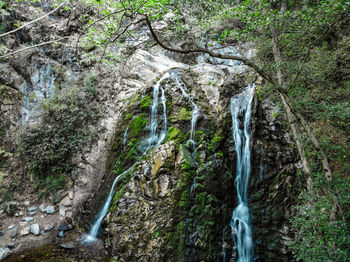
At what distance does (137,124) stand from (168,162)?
2.40 meters

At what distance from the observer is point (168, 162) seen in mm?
5871

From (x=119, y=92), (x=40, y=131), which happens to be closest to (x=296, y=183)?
(x=119, y=92)

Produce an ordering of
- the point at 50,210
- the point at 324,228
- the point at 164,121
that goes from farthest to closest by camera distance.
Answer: the point at 164,121 < the point at 50,210 < the point at 324,228

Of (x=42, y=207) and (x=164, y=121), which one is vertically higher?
(x=164, y=121)

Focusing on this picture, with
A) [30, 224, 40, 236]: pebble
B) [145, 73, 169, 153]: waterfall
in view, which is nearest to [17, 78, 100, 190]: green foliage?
[30, 224, 40, 236]: pebble

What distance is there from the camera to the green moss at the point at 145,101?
25.7ft

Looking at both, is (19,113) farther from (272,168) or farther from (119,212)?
(272,168)

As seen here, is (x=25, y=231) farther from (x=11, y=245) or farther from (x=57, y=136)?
(x=57, y=136)

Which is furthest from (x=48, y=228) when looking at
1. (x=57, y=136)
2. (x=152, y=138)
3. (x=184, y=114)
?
(x=184, y=114)

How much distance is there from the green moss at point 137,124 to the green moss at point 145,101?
21.8 inches

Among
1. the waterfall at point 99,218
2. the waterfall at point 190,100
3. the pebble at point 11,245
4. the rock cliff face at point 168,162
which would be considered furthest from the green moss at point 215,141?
the pebble at point 11,245

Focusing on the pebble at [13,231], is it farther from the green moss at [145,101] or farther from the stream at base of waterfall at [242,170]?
the stream at base of waterfall at [242,170]

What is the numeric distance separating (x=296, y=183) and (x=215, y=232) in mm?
3407

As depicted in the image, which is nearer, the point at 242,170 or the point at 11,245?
the point at 11,245
